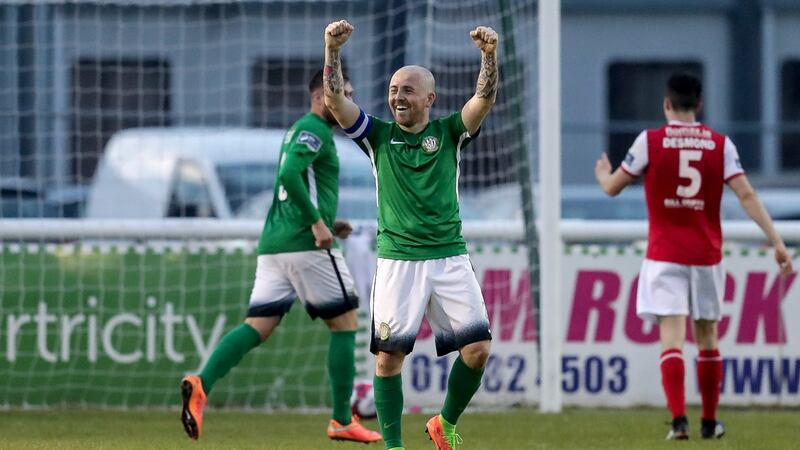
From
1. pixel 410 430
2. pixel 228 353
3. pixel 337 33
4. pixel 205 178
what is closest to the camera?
pixel 337 33

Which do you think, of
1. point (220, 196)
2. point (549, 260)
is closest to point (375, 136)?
point (549, 260)

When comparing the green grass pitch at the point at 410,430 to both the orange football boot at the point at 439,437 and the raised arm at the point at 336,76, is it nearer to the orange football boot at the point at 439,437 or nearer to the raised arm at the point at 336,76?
the orange football boot at the point at 439,437

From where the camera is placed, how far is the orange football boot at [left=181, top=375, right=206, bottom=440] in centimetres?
937

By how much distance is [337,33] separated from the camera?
773 centimetres

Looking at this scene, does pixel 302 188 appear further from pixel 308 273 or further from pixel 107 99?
pixel 107 99

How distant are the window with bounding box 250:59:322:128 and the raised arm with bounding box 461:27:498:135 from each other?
22.0ft

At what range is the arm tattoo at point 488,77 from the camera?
25.6 feet

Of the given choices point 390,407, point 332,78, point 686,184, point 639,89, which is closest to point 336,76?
point 332,78

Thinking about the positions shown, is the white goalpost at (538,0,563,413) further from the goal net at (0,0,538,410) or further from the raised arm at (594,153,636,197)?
the raised arm at (594,153,636,197)

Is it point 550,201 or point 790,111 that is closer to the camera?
point 550,201

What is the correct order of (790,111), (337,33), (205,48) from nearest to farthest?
(337,33) < (205,48) < (790,111)

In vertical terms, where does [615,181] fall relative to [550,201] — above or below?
above

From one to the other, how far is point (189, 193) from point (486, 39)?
24.0ft

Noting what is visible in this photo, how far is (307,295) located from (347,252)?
2.02 m
